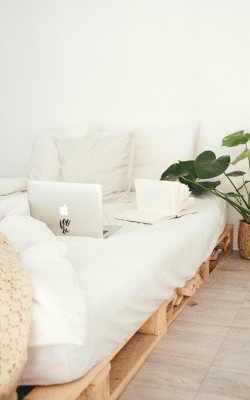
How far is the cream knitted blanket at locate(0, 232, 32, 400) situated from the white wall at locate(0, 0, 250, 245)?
6.76ft

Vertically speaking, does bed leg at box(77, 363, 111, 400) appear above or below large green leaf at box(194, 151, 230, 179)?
below

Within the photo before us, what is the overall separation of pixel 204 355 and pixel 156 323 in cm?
20

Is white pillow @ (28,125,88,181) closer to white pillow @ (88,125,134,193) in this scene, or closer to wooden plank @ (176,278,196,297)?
white pillow @ (88,125,134,193)

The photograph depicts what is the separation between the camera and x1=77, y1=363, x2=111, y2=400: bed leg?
1.20 m

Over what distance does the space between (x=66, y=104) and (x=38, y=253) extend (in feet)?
7.04

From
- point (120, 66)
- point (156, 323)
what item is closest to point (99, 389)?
point (156, 323)

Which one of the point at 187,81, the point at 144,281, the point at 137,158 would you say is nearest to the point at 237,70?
the point at 187,81

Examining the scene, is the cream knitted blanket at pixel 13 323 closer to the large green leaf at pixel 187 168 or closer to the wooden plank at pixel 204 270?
the wooden plank at pixel 204 270

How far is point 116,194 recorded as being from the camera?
263 cm

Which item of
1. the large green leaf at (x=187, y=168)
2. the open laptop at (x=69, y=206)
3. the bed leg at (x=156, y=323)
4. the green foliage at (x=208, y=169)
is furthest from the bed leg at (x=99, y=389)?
the large green leaf at (x=187, y=168)

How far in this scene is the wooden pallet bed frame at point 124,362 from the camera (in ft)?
3.59

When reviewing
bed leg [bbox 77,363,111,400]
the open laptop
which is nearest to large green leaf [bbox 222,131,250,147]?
the open laptop

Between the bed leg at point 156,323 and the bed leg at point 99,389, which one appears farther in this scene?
the bed leg at point 156,323

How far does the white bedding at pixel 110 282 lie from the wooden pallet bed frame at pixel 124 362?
1.1 inches
